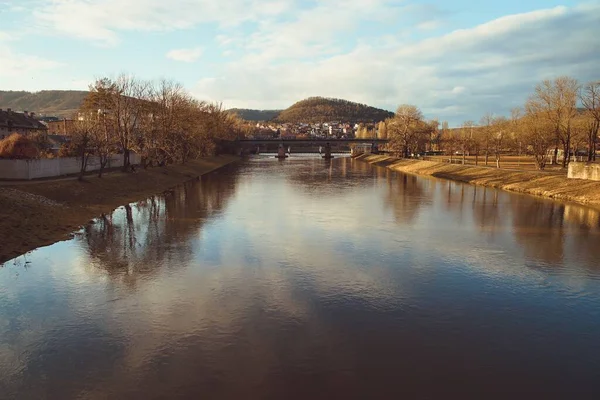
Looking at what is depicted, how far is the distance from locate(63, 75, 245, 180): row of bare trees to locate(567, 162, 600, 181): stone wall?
60812 millimetres

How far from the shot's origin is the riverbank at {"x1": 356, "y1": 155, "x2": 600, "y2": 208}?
2061 inches

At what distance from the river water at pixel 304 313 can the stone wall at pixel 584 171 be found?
81.5 feet

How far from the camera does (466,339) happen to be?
50.8 feet

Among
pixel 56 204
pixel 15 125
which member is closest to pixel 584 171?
pixel 56 204

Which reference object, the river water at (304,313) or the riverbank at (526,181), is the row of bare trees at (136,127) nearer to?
the river water at (304,313)

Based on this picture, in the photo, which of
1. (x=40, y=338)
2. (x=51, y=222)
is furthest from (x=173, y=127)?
(x=40, y=338)

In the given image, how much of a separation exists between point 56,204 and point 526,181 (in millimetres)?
60779

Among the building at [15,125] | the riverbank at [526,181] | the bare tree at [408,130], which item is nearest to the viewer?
the riverbank at [526,181]

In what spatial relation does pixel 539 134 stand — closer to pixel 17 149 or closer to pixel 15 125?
pixel 17 149

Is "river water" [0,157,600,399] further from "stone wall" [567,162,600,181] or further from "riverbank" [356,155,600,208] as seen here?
"stone wall" [567,162,600,181]

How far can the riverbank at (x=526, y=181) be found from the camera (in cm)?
5234

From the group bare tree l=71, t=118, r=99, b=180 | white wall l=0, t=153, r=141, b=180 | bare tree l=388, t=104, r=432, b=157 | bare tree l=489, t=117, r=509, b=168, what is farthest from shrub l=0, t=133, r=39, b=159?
bare tree l=388, t=104, r=432, b=157

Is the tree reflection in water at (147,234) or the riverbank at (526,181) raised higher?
the riverbank at (526,181)

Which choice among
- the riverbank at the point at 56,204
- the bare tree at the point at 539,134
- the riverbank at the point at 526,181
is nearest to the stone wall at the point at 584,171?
the riverbank at the point at 526,181
